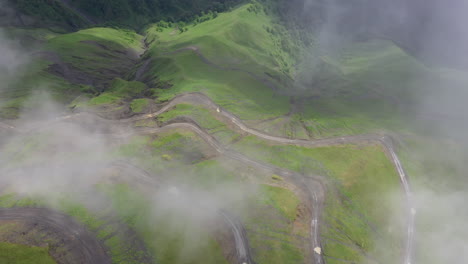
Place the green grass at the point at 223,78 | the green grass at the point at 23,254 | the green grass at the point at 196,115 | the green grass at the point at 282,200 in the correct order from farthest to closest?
the green grass at the point at 223,78, the green grass at the point at 196,115, the green grass at the point at 282,200, the green grass at the point at 23,254

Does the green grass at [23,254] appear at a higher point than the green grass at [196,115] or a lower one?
lower

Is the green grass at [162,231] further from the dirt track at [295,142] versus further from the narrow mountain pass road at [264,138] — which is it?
the narrow mountain pass road at [264,138]

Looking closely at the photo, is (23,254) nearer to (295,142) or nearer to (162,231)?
(162,231)

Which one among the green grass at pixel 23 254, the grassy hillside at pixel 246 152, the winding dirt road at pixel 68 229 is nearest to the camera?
the green grass at pixel 23 254

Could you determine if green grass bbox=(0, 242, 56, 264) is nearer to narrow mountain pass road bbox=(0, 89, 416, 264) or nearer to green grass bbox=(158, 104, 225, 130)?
narrow mountain pass road bbox=(0, 89, 416, 264)

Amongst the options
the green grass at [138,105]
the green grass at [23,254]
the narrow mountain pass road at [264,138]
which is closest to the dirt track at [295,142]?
the narrow mountain pass road at [264,138]

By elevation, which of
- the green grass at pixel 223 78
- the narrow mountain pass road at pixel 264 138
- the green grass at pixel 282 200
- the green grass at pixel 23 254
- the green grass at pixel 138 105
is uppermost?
Result: the green grass at pixel 223 78

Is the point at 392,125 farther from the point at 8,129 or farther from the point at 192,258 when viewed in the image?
the point at 8,129

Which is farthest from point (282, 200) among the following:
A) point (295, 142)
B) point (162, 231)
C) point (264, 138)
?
point (162, 231)

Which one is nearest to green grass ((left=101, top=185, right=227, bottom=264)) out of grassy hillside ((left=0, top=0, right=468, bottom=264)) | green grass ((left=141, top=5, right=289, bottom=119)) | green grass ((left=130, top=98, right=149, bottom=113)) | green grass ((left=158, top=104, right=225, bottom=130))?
grassy hillside ((left=0, top=0, right=468, bottom=264))
